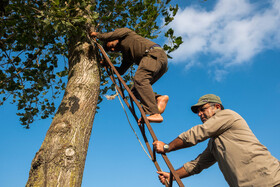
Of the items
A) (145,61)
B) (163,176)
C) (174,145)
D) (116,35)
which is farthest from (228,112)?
(116,35)

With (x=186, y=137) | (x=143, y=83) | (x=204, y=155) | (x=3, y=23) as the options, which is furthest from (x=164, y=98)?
(x=3, y=23)

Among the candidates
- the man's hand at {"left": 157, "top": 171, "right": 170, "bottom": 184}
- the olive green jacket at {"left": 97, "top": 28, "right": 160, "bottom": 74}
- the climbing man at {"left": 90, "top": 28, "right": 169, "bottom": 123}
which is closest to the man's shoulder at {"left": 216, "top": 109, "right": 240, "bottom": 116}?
the climbing man at {"left": 90, "top": 28, "right": 169, "bottom": 123}

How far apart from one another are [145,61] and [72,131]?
166 centimetres

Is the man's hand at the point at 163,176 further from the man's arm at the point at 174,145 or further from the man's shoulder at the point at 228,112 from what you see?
the man's shoulder at the point at 228,112

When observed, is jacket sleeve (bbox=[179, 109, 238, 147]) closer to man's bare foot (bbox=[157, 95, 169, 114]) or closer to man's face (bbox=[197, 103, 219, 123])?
man's face (bbox=[197, 103, 219, 123])

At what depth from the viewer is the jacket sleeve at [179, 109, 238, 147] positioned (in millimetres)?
2422

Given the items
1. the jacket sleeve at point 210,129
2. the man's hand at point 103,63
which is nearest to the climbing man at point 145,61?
the man's hand at point 103,63

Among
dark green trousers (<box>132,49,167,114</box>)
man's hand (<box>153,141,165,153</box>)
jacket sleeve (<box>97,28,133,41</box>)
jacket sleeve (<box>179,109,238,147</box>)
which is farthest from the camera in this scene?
jacket sleeve (<box>97,28,133,41</box>)

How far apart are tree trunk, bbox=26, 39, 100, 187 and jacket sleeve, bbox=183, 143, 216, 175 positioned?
1.60 meters

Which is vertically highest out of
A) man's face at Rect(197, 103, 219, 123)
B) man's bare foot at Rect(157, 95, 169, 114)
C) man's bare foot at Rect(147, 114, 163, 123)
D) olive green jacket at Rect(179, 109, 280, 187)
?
man's bare foot at Rect(157, 95, 169, 114)

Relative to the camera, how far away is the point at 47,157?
279cm

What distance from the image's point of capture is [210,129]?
2.44 m

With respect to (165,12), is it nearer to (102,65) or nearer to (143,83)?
(102,65)

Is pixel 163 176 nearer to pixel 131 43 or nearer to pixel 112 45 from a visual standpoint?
pixel 131 43
